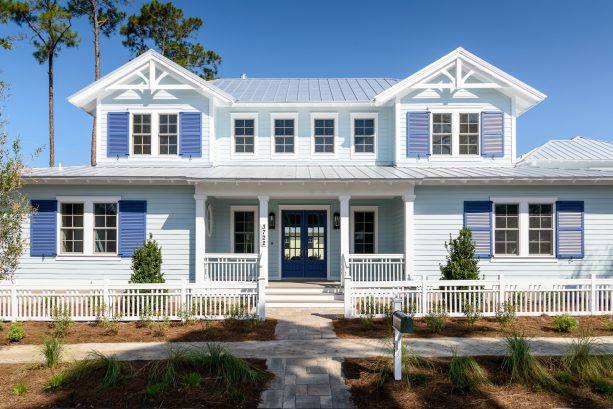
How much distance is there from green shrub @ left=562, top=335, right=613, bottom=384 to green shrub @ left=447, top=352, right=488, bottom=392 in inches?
55.9

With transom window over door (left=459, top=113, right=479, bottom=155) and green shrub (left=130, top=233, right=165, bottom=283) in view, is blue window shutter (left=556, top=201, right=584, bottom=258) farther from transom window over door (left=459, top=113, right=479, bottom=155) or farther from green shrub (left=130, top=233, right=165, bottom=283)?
green shrub (left=130, top=233, right=165, bottom=283)

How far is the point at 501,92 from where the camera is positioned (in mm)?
14633

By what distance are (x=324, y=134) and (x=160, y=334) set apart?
9044 mm

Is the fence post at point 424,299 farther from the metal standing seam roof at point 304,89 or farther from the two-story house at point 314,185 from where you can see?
the metal standing seam roof at point 304,89

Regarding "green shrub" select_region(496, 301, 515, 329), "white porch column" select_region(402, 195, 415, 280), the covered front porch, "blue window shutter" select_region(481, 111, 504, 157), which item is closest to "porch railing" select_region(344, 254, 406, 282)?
"white porch column" select_region(402, 195, 415, 280)

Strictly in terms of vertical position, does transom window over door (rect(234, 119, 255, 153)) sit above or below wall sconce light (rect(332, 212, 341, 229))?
above

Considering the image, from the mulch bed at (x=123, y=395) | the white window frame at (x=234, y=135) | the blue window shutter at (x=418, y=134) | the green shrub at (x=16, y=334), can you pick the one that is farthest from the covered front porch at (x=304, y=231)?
the mulch bed at (x=123, y=395)

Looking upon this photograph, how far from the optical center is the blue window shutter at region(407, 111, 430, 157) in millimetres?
14508

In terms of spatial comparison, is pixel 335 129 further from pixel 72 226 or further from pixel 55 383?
pixel 55 383

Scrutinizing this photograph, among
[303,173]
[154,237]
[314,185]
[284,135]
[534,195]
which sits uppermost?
[284,135]

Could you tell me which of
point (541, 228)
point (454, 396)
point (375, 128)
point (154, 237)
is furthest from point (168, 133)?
point (541, 228)

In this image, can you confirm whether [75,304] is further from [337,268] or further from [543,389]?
[543,389]

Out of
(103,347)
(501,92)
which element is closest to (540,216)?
(501,92)

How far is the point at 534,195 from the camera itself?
43.4 ft
